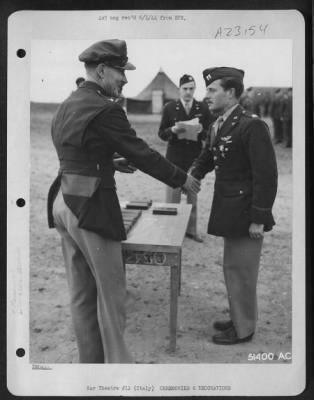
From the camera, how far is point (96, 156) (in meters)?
0.93

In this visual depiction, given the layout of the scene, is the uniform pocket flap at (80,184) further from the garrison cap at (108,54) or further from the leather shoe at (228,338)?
the leather shoe at (228,338)

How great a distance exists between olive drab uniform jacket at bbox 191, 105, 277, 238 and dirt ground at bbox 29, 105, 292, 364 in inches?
1.1

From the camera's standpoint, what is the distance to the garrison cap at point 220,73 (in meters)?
1.00

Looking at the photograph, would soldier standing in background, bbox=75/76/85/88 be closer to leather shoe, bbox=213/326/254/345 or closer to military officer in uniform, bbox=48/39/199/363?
military officer in uniform, bbox=48/39/199/363

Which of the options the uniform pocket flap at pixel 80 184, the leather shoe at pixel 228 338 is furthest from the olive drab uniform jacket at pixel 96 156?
the leather shoe at pixel 228 338

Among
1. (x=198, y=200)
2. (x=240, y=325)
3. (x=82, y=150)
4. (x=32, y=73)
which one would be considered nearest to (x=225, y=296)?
(x=240, y=325)

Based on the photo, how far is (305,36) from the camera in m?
1.03

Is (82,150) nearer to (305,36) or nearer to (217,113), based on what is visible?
(217,113)

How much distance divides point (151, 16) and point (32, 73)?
11.8 inches

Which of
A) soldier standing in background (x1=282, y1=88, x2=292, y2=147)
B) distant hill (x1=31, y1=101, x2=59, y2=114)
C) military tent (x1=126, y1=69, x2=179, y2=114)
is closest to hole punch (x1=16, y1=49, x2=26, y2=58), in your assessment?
distant hill (x1=31, y1=101, x2=59, y2=114)

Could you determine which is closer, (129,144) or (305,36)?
(129,144)

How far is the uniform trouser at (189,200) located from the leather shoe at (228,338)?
239 millimetres

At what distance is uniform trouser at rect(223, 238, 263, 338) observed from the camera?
1.02m

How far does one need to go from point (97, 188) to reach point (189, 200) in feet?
0.73
